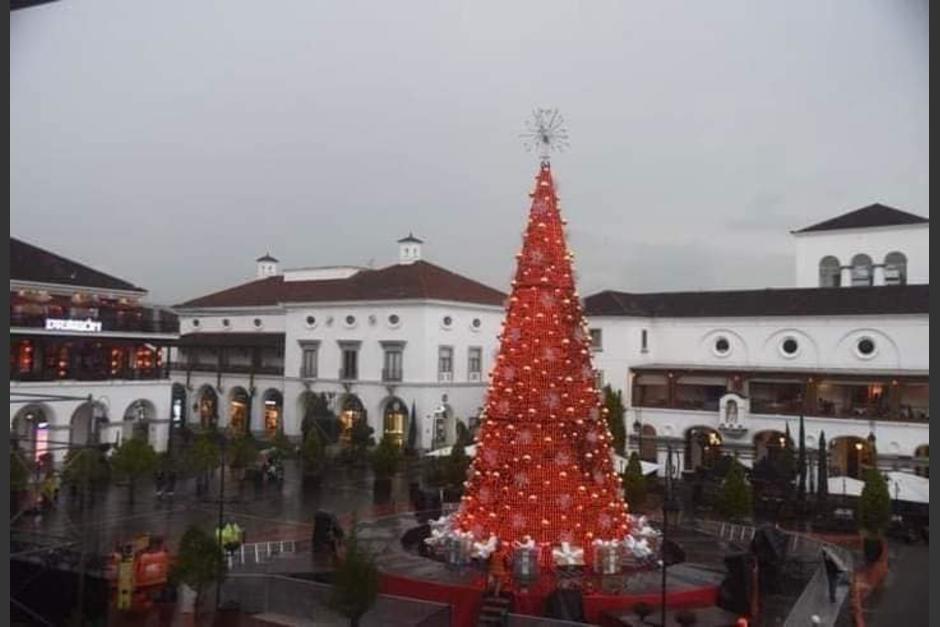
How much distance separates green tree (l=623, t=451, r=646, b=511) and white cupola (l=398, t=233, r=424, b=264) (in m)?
5.37

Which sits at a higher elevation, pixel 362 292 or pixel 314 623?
pixel 362 292

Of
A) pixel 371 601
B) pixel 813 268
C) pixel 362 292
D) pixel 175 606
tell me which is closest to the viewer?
pixel 371 601

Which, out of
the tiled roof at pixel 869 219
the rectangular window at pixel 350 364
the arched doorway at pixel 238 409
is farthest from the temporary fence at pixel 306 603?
the arched doorway at pixel 238 409

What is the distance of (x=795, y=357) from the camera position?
1052 centimetres

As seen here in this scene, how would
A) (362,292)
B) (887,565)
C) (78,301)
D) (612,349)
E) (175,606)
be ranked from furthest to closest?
(362,292) < (78,301) < (612,349) < (887,565) < (175,606)

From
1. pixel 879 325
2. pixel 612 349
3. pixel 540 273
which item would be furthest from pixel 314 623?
pixel 879 325

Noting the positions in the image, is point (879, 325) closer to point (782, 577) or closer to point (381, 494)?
point (782, 577)

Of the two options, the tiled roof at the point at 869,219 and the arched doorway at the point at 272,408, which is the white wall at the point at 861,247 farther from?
the arched doorway at the point at 272,408

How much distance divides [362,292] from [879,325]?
9.67m

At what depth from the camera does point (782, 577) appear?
7938 mm

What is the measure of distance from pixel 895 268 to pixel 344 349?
10470mm

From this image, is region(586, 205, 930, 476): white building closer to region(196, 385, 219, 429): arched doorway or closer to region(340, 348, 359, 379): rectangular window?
region(340, 348, 359, 379): rectangular window

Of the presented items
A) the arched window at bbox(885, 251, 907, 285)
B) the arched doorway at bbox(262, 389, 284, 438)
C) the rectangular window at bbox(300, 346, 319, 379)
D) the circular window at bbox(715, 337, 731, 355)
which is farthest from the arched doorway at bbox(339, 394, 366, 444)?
the arched window at bbox(885, 251, 907, 285)

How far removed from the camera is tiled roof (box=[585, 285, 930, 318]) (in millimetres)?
9383
